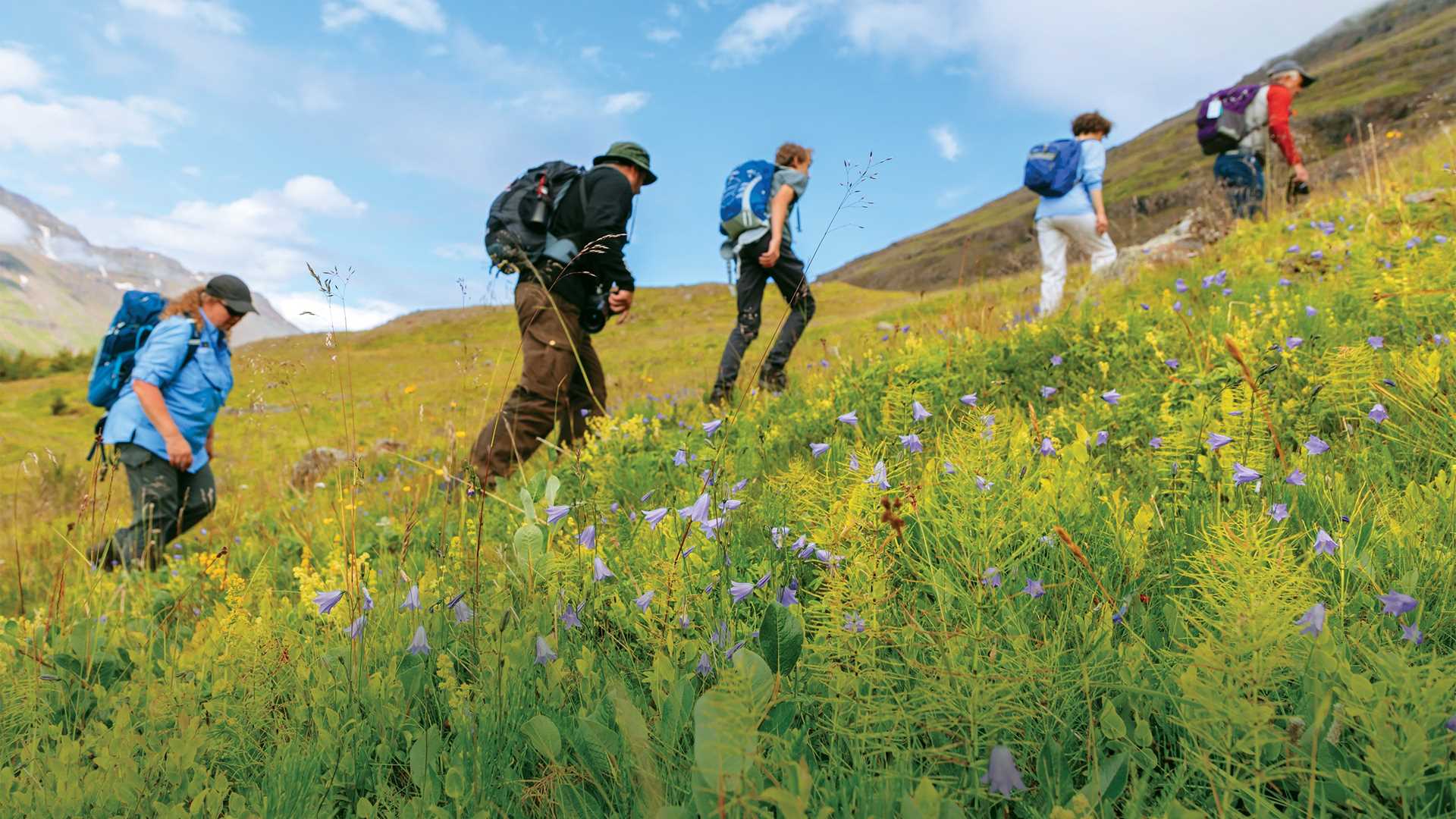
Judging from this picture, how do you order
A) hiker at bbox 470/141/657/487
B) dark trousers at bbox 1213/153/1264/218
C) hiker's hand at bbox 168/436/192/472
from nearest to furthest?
hiker's hand at bbox 168/436/192/472 < hiker at bbox 470/141/657/487 < dark trousers at bbox 1213/153/1264/218

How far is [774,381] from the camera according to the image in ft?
20.5

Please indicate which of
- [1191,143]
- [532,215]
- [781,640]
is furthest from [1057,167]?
[1191,143]

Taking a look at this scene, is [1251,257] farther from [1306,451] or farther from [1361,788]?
[1361,788]

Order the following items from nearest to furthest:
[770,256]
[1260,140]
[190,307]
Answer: [190,307] < [770,256] < [1260,140]

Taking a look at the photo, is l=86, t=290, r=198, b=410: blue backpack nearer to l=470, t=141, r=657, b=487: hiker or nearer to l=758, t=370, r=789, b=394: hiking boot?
l=470, t=141, r=657, b=487: hiker

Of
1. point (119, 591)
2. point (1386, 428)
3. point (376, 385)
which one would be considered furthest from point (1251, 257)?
point (376, 385)

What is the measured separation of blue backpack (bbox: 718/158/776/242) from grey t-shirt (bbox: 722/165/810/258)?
45 mm

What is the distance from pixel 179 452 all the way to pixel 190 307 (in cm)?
127

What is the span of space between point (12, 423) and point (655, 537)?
2545 cm

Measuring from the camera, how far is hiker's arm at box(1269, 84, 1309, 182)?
30.5 ft

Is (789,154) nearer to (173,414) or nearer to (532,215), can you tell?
(532,215)

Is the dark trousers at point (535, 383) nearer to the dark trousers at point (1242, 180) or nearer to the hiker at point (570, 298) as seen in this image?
the hiker at point (570, 298)

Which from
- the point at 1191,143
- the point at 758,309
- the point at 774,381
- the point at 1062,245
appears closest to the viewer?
the point at 774,381

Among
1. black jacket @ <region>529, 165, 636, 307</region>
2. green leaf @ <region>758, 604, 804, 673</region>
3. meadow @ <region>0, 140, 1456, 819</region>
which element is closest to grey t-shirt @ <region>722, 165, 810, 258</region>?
black jacket @ <region>529, 165, 636, 307</region>
